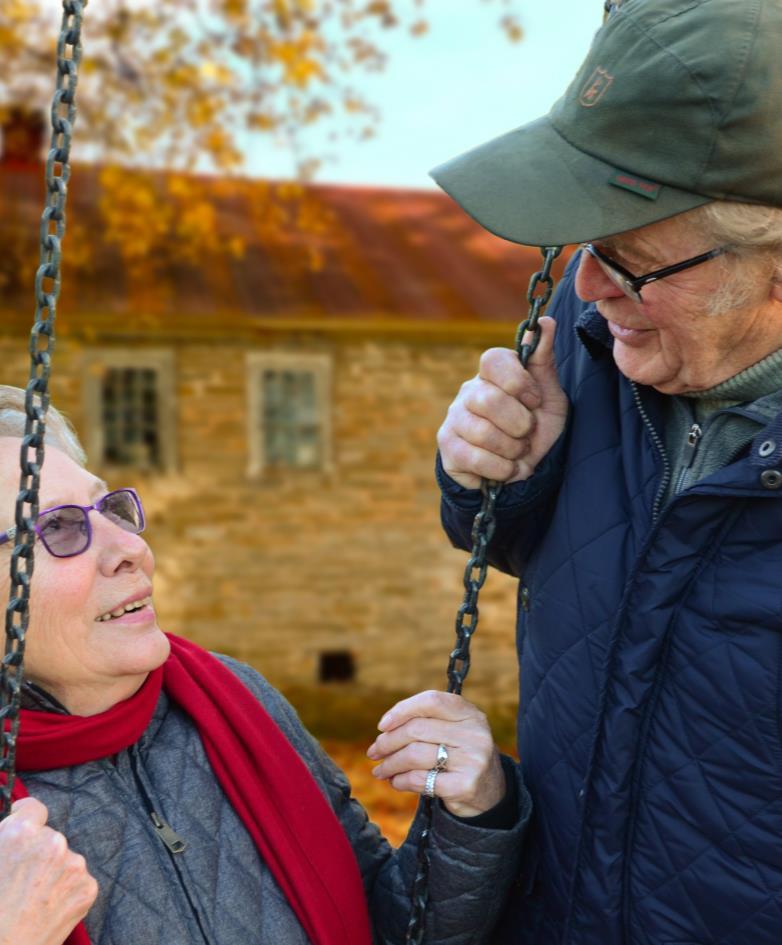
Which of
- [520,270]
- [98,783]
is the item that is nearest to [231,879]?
[98,783]

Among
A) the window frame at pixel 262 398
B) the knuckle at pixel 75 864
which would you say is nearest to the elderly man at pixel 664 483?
the knuckle at pixel 75 864

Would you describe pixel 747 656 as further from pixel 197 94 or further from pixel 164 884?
pixel 197 94

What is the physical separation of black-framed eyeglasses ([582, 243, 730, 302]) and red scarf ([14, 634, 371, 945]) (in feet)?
3.70

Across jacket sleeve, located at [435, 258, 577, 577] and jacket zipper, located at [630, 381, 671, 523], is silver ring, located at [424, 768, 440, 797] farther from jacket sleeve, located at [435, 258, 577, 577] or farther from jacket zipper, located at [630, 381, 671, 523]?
jacket zipper, located at [630, 381, 671, 523]

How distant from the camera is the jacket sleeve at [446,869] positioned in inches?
83.2

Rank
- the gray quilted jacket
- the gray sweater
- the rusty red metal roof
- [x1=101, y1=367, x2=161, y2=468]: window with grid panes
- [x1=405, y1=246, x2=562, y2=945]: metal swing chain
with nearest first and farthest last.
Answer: the gray sweater → the gray quilted jacket → [x1=405, y1=246, x2=562, y2=945]: metal swing chain → the rusty red metal roof → [x1=101, y1=367, x2=161, y2=468]: window with grid panes

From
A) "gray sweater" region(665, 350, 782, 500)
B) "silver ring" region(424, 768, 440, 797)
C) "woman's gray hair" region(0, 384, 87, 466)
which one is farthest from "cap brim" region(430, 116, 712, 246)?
"silver ring" region(424, 768, 440, 797)

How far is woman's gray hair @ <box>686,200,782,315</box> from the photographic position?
1770 mm

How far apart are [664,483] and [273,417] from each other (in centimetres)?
1023

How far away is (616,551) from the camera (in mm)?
1958

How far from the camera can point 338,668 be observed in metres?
12.4

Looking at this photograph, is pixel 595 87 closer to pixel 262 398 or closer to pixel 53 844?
pixel 53 844

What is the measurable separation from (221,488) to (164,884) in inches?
392

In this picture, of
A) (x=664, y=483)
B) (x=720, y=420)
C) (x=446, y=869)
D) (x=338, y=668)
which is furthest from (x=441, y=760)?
(x=338, y=668)
